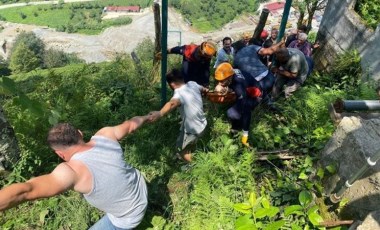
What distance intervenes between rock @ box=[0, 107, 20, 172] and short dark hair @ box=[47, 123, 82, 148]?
151 cm

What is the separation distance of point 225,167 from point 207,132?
872 mm

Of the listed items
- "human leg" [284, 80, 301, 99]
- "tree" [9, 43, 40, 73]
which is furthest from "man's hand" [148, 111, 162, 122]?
"tree" [9, 43, 40, 73]

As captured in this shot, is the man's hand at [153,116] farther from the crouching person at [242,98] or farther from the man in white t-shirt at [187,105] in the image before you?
the crouching person at [242,98]

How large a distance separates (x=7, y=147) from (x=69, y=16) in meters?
83.3

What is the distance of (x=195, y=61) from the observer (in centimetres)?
533

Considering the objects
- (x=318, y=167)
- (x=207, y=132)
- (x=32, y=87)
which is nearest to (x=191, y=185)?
(x=207, y=132)

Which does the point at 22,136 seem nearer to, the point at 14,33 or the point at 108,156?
the point at 108,156

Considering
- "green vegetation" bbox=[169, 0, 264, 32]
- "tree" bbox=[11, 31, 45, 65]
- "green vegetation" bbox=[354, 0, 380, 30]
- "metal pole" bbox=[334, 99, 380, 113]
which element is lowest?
"green vegetation" bbox=[169, 0, 264, 32]

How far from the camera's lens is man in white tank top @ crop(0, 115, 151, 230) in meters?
2.21

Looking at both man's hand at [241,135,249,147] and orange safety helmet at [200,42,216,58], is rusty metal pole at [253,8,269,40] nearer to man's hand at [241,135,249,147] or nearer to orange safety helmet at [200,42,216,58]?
orange safety helmet at [200,42,216,58]

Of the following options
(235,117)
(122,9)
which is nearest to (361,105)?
(235,117)

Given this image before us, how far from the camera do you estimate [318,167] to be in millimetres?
3516

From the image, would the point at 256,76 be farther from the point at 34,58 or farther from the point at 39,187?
the point at 34,58

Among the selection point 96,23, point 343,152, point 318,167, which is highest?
point 343,152
